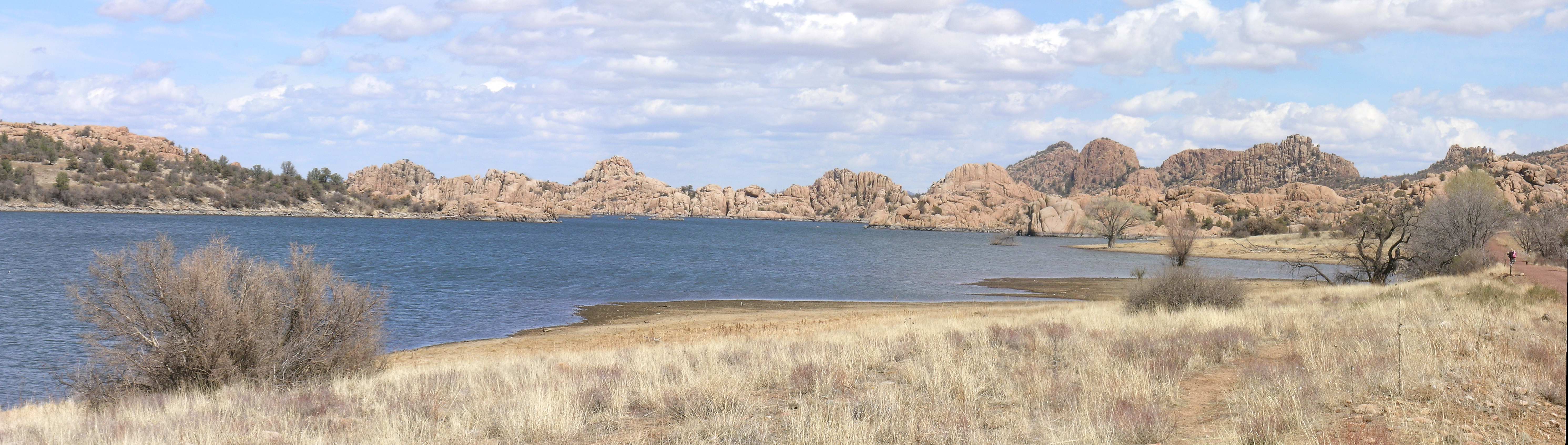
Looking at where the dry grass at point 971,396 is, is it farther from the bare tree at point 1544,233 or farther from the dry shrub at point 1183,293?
the bare tree at point 1544,233

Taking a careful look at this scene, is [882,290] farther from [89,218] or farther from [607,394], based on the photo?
[89,218]

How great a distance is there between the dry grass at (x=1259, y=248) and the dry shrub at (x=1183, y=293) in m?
41.1

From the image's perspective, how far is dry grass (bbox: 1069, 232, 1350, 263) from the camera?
66.4 meters

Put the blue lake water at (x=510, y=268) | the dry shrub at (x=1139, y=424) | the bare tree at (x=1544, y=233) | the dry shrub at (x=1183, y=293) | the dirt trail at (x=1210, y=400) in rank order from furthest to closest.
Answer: the bare tree at (x=1544, y=233), the blue lake water at (x=510, y=268), the dry shrub at (x=1183, y=293), the dirt trail at (x=1210, y=400), the dry shrub at (x=1139, y=424)

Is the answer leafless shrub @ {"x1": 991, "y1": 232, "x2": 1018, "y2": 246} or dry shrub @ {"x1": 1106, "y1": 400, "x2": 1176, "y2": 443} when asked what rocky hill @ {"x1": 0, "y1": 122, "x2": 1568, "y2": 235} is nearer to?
leafless shrub @ {"x1": 991, "y1": 232, "x2": 1018, "y2": 246}

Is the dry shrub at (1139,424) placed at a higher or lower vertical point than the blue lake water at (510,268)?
higher

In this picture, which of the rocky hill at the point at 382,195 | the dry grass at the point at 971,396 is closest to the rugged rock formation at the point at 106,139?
the rocky hill at the point at 382,195

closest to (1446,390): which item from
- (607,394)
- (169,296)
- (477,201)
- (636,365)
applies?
(607,394)

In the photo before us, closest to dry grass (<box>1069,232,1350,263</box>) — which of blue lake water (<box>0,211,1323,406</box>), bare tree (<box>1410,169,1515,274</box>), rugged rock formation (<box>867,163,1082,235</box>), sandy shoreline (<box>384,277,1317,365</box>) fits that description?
blue lake water (<box>0,211,1323,406</box>)

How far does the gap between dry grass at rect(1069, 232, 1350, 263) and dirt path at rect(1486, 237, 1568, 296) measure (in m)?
23.4

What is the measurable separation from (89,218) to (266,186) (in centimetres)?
5134

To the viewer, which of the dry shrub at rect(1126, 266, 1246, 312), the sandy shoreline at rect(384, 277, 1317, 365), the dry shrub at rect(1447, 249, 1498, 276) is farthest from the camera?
the dry shrub at rect(1447, 249, 1498, 276)

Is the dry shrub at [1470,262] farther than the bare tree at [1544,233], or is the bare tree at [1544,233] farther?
the bare tree at [1544,233]

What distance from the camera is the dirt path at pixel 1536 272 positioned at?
356cm
